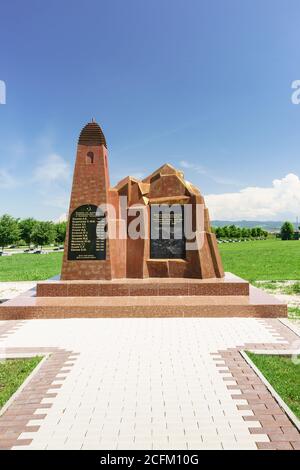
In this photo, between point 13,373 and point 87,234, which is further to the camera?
point 87,234

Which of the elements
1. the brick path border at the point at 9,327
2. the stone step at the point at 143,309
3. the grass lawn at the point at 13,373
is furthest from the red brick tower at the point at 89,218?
the grass lawn at the point at 13,373

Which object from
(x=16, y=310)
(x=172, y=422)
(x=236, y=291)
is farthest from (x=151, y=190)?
(x=172, y=422)

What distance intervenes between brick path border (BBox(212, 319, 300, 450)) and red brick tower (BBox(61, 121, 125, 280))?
551cm

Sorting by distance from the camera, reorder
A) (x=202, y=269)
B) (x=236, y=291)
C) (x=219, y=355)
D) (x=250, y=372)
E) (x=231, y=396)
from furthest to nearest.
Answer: (x=202, y=269) → (x=236, y=291) → (x=219, y=355) → (x=250, y=372) → (x=231, y=396)

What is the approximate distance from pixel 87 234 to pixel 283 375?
7.34m

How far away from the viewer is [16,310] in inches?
361

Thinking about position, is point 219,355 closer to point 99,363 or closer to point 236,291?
point 99,363

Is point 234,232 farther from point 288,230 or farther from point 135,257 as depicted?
point 135,257

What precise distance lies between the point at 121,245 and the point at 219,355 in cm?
610

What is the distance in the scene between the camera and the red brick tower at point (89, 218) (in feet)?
35.8

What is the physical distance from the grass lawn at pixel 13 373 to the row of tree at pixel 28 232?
1661 inches

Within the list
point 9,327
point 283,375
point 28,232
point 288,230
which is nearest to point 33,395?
point 283,375

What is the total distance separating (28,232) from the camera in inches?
2090
